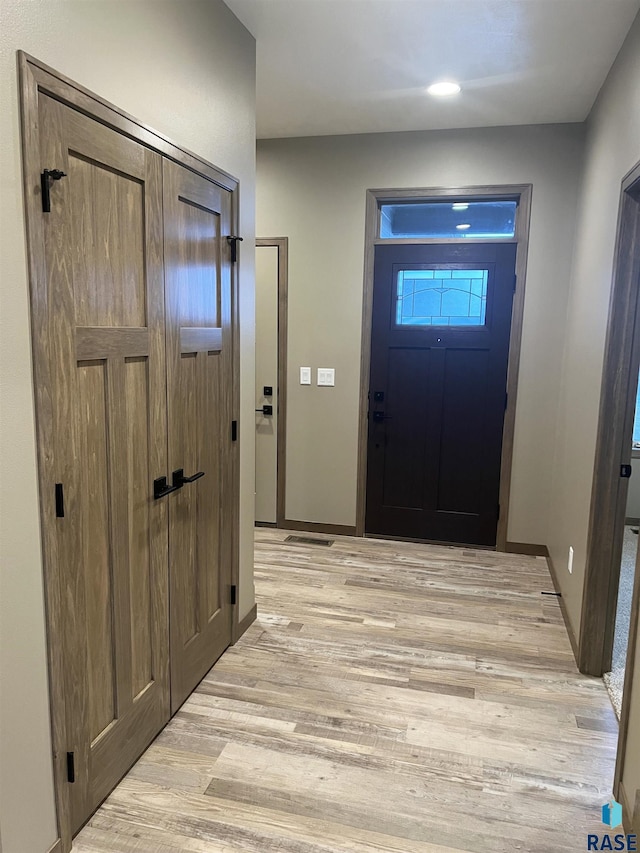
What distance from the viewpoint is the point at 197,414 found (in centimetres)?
239

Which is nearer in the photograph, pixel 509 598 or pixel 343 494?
pixel 509 598

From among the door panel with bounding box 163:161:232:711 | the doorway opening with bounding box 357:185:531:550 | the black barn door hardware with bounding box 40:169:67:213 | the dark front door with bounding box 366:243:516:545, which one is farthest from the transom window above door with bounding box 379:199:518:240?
the black barn door hardware with bounding box 40:169:67:213

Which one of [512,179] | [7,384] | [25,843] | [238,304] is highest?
[512,179]

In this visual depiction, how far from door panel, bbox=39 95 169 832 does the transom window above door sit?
2501 millimetres

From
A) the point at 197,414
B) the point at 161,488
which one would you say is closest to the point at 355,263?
the point at 197,414

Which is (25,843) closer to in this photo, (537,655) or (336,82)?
(537,655)

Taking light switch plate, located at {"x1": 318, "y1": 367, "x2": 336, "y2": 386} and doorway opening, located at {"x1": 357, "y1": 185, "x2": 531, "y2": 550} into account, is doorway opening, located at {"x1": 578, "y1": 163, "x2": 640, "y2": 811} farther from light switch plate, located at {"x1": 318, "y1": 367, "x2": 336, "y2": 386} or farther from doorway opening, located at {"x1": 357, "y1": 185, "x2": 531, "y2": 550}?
light switch plate, located at {"x1": 318, "y1": 367, "x2": 336, "y2": 386}

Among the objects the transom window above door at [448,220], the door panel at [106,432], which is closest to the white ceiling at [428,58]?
the transom window above door at [448,220]

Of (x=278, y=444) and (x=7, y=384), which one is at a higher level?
(x=7, y=384)

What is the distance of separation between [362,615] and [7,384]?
2.37m

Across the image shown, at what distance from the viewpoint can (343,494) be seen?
446 cm

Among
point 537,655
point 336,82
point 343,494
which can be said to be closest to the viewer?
point 537,655

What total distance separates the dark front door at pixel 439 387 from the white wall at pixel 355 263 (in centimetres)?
16

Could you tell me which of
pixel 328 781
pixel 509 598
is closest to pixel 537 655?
pixel 509 598
